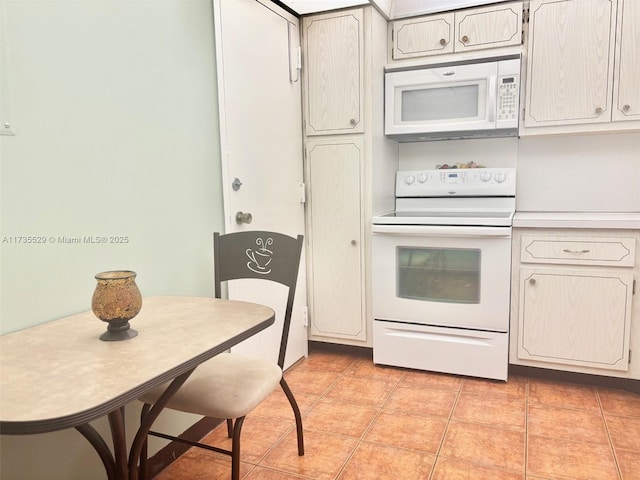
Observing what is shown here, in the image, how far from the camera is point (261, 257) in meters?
1.88

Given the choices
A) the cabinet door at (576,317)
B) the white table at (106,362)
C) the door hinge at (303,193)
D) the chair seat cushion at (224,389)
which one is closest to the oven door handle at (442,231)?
the cabinet door at (576,317)

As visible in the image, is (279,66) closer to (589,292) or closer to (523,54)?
(523,54)

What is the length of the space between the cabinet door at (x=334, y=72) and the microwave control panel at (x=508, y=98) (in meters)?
0.77

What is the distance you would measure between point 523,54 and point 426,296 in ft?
4.72

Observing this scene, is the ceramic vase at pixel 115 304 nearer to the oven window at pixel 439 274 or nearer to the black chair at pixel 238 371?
the black chair at pixel 238 371

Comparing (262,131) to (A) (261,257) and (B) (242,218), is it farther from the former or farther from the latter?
(A) (261,257)

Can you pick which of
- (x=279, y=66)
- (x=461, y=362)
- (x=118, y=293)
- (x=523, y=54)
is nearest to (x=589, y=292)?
(x=461, y=362)

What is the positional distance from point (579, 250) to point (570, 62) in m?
1.01

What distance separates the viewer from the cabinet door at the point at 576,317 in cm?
240

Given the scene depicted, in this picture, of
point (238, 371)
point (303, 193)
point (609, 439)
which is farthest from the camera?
point (303, 193)

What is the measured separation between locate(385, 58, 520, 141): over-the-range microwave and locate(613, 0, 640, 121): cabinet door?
1.58 ft

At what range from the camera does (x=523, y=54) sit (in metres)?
2.68

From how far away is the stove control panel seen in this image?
2953mm

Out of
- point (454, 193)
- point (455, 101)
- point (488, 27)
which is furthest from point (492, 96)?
point (454, 193)
